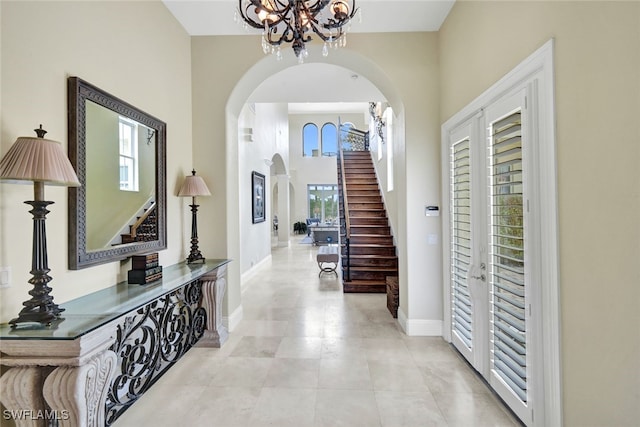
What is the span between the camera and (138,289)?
2342 mm

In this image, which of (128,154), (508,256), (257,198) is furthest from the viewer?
(257,198)

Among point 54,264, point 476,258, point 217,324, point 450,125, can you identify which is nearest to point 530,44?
point 450,125

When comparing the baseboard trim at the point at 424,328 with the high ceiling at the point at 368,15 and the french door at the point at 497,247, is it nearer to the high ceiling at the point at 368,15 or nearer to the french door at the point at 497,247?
the french door at the point at 497,247

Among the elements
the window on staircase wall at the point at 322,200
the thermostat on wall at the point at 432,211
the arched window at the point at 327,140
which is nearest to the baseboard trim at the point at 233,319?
the thermostat on wall at the point at 432,211

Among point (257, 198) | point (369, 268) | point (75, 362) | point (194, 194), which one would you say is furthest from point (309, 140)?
point (75, 362)

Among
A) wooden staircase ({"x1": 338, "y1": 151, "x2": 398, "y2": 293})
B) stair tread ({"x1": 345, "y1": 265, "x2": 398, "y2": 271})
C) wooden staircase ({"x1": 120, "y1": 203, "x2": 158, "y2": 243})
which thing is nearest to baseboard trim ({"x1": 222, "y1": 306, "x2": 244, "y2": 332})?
wooden staircase ({"x1": 120, "y1": 203, "x2": 158, "y2": 243})

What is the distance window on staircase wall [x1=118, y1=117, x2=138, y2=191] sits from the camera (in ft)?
8.32

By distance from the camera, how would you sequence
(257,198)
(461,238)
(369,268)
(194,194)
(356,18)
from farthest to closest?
1. (257,198)
2. (369,268)
3. (356,18)
4. (194,194)
5. (461,238)

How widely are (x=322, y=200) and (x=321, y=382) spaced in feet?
45.5

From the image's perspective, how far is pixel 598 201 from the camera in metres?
1.44

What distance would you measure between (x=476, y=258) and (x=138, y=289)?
2.84 meters

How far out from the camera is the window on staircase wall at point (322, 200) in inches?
640

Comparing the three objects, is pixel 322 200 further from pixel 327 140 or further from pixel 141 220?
pixel 141 220

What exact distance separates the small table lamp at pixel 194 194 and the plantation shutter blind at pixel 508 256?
2872 mm
